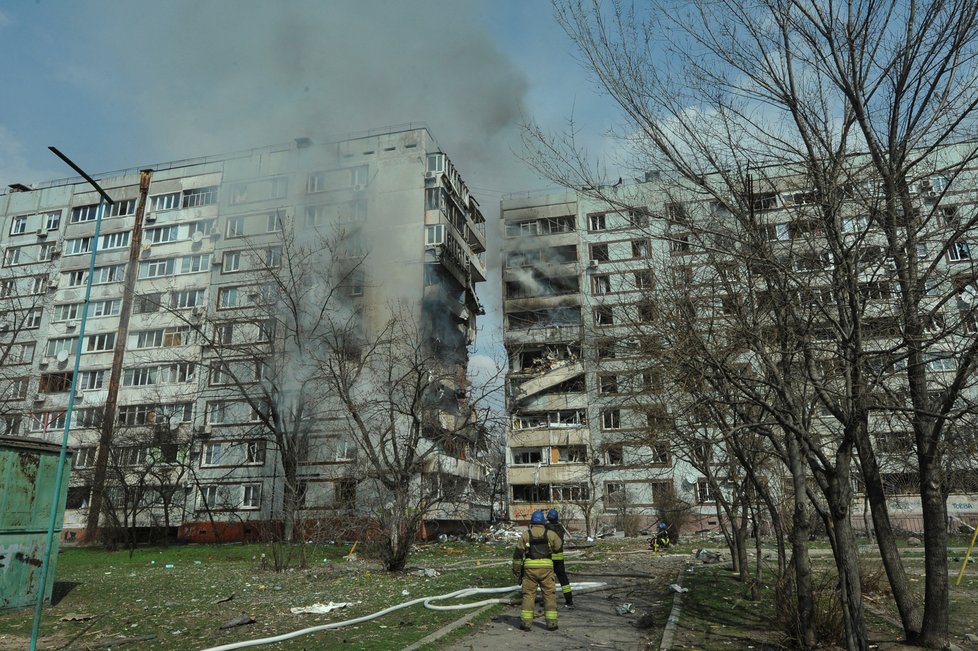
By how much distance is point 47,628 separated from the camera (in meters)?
8.46

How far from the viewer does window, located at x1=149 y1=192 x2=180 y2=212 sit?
133 feet

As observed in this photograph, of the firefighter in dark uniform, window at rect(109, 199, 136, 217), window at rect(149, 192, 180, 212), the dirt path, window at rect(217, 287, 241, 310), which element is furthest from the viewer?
window at rect(109, 199, 136, 217)

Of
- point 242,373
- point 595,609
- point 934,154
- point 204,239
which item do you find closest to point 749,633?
point 595,609

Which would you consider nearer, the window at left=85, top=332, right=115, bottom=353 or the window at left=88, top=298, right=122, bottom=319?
the window at left=85, top=332, right=115, bottom=353

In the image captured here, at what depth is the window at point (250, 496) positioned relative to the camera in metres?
32.3

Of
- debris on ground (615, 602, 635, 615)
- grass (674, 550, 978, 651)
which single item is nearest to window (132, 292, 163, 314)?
grass (674, 550, 978, 651)

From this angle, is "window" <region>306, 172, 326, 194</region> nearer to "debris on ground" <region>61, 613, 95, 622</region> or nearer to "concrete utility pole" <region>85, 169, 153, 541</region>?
"concrete utility pole" <region>85, 169, 153, 541</region>

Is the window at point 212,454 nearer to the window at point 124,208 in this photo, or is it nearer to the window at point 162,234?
the window at point 162,234

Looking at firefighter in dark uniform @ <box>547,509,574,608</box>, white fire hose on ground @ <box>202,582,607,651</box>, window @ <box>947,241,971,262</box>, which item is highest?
window @ <box>947,241,971,262</box>

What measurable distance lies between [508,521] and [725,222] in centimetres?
3031

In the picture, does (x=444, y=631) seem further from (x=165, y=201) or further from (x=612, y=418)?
(x=165, y=201)

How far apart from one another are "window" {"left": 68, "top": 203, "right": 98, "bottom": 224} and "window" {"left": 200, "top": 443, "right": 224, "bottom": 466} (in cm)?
1861

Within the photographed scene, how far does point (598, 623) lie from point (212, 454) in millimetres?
29901

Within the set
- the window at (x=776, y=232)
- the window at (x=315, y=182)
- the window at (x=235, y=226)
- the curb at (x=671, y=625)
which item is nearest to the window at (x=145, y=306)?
the window at (x=235, y=226)
